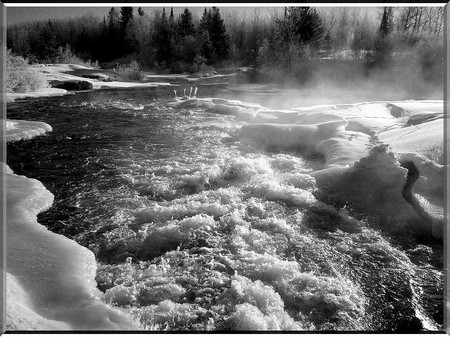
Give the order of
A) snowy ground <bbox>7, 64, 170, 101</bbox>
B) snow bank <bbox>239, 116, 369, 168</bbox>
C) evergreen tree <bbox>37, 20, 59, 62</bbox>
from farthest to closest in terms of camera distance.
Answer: evergreen tree <bbox>37, 20, 59, 62</bbox>
snowy ground <bbox>7, 64, 170, 101</bbox>
snow bank <bbox>239, 116, 369, 168</bbox>

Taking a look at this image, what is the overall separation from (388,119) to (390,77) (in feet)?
65.4

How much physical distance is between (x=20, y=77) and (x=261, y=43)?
31163mm

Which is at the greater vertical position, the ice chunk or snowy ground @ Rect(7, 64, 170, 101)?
snowy ground @ Rect(7, 64, 170, 101)

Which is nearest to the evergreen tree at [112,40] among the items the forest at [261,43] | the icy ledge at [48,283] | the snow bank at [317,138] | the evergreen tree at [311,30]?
the forest at [261,43]

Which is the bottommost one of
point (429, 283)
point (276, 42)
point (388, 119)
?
point (429, 283)

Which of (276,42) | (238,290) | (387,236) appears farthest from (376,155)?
(276,42)

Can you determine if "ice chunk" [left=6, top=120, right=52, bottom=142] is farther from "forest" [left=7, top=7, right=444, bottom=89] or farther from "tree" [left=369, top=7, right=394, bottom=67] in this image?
"tree" [left=369, top=7, right=394, bottom=67]

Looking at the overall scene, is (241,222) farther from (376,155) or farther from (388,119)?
(388,119)

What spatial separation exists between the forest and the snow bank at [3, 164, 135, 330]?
16714 millimetres

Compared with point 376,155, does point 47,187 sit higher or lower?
lower

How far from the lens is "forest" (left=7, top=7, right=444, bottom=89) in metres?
27.0

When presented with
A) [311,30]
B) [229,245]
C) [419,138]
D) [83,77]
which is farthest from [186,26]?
[229,245]

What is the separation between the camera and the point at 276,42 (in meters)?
35.1

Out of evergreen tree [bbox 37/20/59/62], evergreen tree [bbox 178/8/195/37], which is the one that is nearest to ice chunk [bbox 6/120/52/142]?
evergreen tree [bbox 37/20/59/62]
